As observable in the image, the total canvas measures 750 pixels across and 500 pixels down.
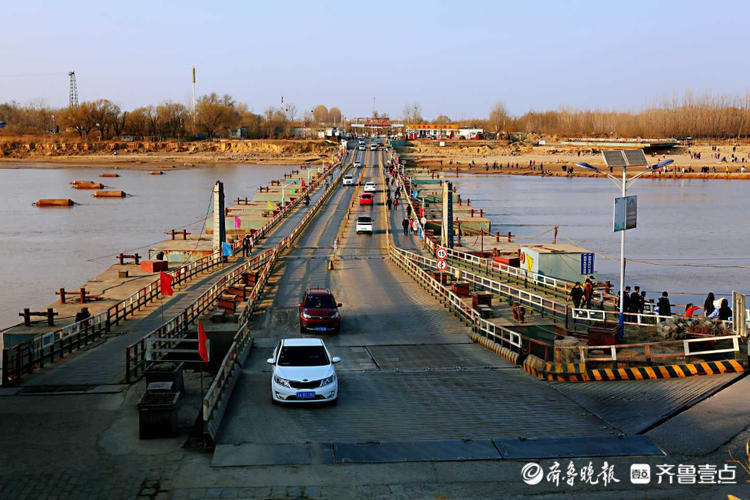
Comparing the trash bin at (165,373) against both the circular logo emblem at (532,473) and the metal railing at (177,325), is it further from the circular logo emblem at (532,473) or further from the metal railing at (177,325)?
the circular logo emblem at (532,473)

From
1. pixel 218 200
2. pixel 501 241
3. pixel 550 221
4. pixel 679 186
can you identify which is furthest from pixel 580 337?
pixel 679 186

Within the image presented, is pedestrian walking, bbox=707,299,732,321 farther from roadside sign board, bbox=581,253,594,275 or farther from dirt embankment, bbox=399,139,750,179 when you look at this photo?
dirt embankment, bbox=399,139,750,179

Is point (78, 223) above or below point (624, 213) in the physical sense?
below

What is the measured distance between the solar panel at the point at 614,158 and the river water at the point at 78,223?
27.9m

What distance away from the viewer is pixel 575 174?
534 feet

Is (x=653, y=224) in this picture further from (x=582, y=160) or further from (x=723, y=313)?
(x=582, y=160)

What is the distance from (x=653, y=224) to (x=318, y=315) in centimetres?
6163

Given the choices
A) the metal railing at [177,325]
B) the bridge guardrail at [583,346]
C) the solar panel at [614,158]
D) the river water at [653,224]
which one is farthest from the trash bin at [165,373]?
the river water at [653,224]

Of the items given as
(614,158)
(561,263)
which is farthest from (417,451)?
(561,263)

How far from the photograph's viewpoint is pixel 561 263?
3912cm

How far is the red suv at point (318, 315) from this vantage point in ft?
84.5

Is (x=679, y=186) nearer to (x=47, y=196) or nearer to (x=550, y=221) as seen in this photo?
(x=550, y=221)

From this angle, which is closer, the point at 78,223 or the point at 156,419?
the point at 156,419

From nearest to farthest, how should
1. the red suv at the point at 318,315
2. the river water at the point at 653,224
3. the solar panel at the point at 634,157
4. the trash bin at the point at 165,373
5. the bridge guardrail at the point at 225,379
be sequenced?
the bridge guardrail at the point at 225,379 → the trash bin at the point at 165,373 → the red suv at the point at 318,315 → the solar panel at the point at 634,157 → the river water at the point at 653,224
